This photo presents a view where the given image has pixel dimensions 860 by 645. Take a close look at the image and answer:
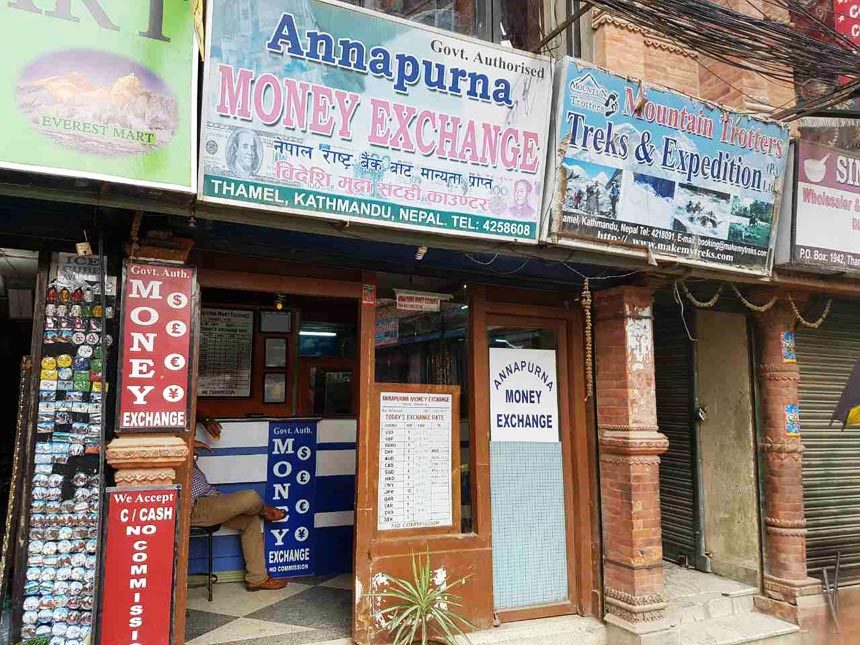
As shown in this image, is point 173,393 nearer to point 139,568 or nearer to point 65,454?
point 65,454

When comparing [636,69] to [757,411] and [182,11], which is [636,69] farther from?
[182,11]

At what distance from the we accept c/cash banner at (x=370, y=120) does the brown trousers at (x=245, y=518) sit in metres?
2.96

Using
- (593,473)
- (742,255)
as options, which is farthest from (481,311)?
(742,255)

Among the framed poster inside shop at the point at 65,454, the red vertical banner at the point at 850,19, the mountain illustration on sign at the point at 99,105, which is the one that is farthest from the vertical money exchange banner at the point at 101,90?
the red vertical banner at the point at 850,19

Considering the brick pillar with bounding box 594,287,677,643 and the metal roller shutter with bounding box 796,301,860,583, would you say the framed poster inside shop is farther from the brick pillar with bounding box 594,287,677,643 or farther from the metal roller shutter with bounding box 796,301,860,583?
the metal roller shutter with bounding box 796,301,860,583

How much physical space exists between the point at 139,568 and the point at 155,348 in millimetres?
1301

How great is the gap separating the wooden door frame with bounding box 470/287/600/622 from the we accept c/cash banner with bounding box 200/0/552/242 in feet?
3.94

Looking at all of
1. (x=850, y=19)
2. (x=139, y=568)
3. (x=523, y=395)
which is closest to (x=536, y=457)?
(x=523, y=395)

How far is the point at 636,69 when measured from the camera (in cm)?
648

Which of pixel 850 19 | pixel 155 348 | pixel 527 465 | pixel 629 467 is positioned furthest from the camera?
pixel 850 19

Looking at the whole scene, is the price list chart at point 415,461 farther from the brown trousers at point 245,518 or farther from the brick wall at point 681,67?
the brick wall at point 681,67

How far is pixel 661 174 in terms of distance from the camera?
5.20 metres

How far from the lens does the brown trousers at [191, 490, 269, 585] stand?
5441mm

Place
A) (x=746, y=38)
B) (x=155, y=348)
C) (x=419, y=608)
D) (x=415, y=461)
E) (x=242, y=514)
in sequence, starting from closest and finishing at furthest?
(x=155, y=348) < (x=419, y=608) < (x=415, y=461) < (x=746, y=38) < (x=242, y=514)
